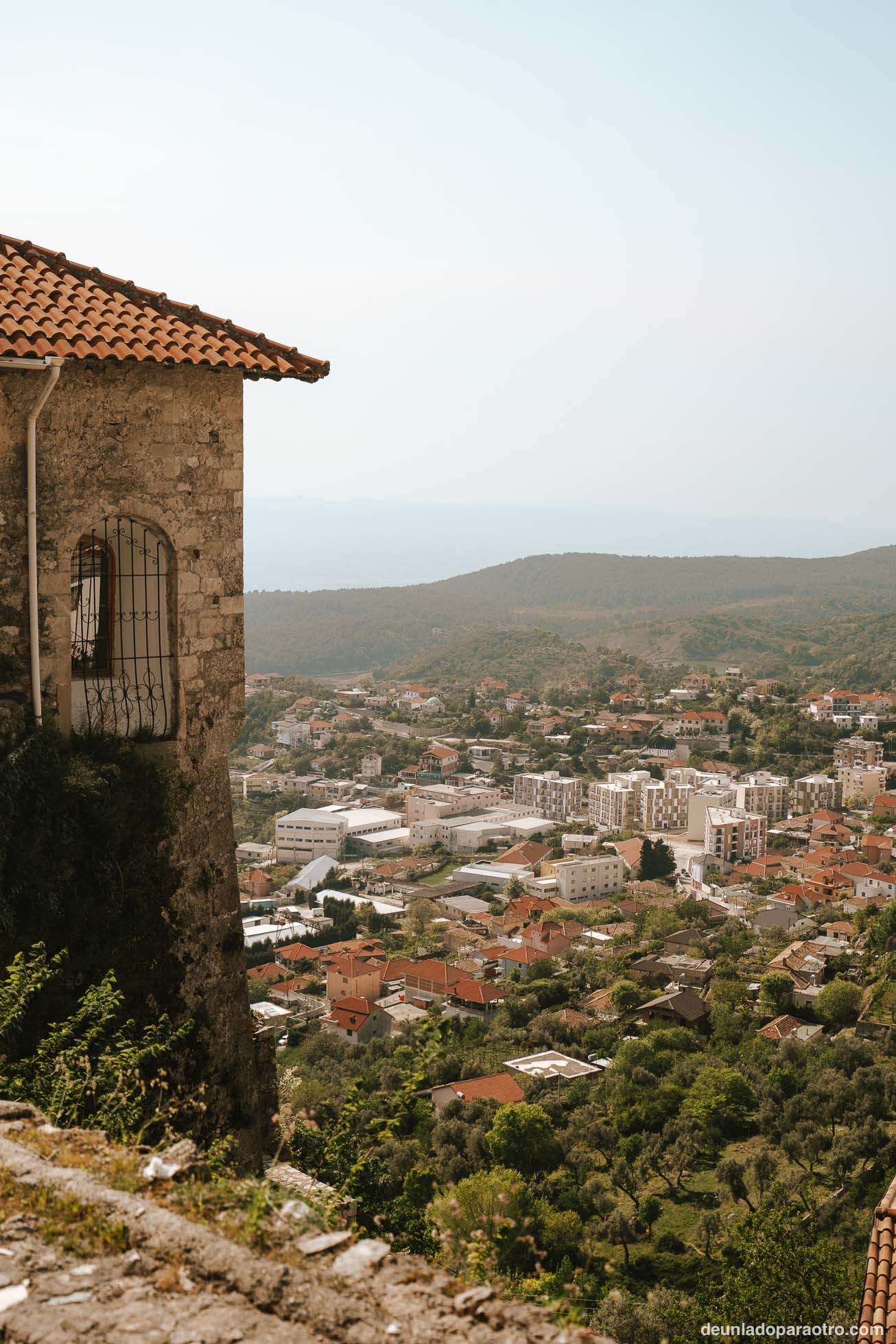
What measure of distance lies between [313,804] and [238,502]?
67278 mm

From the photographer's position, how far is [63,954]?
15.5 ft

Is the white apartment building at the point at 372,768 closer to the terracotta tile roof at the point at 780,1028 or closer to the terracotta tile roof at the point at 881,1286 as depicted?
the terracotta tile roof at the point at 780,1028

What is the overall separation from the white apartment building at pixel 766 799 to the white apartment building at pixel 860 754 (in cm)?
672

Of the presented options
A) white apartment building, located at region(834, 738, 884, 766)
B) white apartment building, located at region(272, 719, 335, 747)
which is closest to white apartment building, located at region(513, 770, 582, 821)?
white apartment building, located at region(272, 719, 335, 747)

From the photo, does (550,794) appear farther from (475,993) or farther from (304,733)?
(475,993)

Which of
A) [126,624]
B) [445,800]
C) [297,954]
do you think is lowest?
[297,954]

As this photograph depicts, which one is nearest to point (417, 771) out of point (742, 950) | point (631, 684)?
point (631, 684)

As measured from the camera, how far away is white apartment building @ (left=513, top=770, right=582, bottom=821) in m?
75.1

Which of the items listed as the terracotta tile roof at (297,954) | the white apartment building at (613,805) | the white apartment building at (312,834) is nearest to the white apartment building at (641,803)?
the white apartment building at (613,805)

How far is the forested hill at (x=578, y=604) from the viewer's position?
128375 mm

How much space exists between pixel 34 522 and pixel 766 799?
→ 220 feet

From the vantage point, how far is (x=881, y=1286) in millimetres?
6285

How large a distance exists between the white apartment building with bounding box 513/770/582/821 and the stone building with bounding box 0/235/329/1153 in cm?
6808

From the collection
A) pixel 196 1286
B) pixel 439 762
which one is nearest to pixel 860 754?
pixel 439 762
